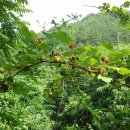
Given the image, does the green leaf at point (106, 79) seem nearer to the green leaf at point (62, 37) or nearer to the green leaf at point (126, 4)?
the green leaf at point (62, 37)

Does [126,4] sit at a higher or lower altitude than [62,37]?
higher

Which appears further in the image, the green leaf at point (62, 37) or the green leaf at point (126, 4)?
the green leaf at point (126, 4)

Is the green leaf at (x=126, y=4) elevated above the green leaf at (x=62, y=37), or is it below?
above

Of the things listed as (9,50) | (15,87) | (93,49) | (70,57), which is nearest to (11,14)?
(9,50)

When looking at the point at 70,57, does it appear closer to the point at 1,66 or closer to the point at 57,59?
the point at 57,59

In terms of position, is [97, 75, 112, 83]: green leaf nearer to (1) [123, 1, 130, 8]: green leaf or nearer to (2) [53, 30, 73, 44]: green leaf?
(2) [53, 30, 73, 44]: green leaf

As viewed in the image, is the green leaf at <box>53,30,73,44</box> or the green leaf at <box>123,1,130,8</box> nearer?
the green leaf at <box>53,30,73,44</box>

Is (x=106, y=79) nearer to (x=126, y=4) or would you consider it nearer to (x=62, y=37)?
(x=62, y=37)

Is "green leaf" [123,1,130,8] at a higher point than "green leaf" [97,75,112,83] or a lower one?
higher

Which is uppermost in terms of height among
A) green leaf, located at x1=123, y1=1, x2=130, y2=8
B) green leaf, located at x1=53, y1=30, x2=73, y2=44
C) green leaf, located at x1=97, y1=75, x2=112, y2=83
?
green leaf, located at x1=123, y1=1, x2=130, y2=8

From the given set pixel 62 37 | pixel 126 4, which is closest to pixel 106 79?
pixel 62 37

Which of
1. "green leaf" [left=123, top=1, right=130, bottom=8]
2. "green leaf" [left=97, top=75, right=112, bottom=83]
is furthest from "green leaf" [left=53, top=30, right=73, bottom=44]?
"green leaf" [left=123, top=1, right=130, bottom=8]

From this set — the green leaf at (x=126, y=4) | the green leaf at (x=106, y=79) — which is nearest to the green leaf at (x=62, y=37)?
the green leaf at (x=106, y=79)

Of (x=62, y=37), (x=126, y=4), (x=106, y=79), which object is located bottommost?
(x=106, y=79)
